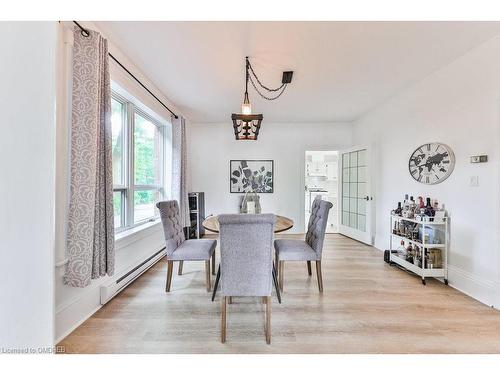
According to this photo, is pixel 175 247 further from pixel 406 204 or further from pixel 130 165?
pixel 406 204

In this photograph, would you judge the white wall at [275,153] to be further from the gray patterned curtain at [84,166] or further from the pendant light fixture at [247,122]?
the gray patterned curtain at [84,166]

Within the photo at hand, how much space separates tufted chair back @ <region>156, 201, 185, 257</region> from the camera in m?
2.36

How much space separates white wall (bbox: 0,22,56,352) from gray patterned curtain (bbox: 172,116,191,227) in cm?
264

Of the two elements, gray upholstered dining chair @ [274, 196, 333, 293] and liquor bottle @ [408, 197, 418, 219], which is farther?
liquor bottle @ [408, 197, 418, 219]

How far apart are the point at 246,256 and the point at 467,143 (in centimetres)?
260

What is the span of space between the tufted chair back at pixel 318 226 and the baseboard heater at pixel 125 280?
6.71 ft

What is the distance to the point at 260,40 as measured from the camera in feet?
6.98

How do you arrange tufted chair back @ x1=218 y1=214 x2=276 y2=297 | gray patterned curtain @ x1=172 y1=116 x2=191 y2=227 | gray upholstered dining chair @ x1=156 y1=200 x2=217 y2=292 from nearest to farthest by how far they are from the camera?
1. tufted chair back @ x1=218 y1=214 x2=276 y2=297
2. gray upholstered dining chair @ x1=156 y1=200 x2=217 y2=292
3. gray patterned curtain @ x1=172 y1=116 x2=191 y2=227

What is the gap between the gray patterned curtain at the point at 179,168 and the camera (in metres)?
3.94

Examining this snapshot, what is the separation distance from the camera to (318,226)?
2430mm

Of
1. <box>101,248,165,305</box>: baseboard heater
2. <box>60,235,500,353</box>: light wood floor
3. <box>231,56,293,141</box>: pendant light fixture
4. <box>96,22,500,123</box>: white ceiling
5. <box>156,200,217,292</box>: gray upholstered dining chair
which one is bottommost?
<box>60,235,500,353</box>: light wood floor

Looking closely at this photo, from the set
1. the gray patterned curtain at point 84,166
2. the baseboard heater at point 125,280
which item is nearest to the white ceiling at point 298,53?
the gray patterned curtain at point 84,166

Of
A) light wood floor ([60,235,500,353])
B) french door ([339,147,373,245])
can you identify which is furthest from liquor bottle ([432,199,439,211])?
french door ([339,147,373,245])

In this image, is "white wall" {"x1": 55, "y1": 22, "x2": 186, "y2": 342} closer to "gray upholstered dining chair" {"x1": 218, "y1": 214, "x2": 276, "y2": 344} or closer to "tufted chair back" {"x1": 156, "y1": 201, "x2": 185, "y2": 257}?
"tufted chair back" {"x1": 156, "y1": 201, "x2": 185, "y2": 257}
